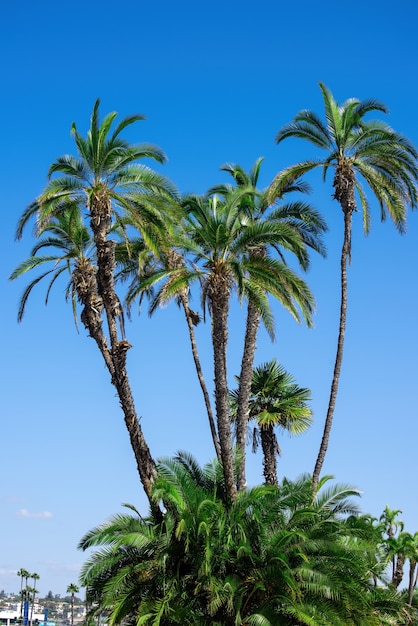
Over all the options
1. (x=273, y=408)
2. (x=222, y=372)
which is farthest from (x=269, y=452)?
(x=222, y=372)

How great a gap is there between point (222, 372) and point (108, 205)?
6.73 meters

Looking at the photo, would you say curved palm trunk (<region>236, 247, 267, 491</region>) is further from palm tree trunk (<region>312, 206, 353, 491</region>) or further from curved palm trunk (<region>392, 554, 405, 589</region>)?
curved palm trunk (<region>392, 554, 405, 589</region>)

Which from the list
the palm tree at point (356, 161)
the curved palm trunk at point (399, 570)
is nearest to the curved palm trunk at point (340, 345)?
the palm tree at point (356, 161)

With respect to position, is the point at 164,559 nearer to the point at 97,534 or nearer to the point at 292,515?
the point at 97,534

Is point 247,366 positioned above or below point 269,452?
above

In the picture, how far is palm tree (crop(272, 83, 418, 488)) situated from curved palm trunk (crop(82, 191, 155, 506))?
805 centimetres

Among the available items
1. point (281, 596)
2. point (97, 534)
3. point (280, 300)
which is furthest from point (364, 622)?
point (280, 300)

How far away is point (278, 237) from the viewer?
31047 mm

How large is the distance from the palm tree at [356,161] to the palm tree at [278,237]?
1.02m

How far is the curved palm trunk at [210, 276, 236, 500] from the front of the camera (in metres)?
29.3

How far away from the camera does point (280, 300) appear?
31125 mm

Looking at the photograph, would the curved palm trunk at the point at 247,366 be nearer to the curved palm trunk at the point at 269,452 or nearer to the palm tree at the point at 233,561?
the palm tree at the point at 233,561

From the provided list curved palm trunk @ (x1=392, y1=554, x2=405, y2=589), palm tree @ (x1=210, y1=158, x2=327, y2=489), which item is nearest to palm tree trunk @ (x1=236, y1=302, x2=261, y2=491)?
palm tree @ (x1=210, y1=158, x2=327, y2=489)

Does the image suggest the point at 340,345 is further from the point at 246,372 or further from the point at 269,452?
the point at 269,452
